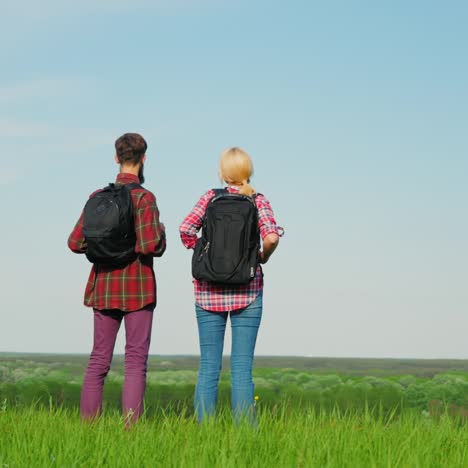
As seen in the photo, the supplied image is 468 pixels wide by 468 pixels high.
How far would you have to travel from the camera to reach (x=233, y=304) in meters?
5.71

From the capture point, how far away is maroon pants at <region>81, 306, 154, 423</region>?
19.4 ft

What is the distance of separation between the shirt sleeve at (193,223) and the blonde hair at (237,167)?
216 mm

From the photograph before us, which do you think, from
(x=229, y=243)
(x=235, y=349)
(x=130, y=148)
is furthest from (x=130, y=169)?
(x=235, y=349)

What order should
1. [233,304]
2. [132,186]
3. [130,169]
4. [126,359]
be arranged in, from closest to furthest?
[233,304] < [126,359] < [132,186] < [130,169]

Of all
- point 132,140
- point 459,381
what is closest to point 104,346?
point 132,140

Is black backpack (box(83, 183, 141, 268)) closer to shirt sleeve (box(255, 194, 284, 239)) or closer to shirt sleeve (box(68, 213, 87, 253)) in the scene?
shirt sleeve (box(68, 213, 87, 253))

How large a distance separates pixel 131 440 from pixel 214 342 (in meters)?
1.05

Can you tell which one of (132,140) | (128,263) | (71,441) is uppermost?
(132,140)

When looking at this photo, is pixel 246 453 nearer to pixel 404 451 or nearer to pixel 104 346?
pixel 404 451

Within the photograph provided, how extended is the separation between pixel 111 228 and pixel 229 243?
96 cm

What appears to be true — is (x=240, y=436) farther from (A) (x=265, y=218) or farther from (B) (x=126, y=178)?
(B) (x=126, y=178)

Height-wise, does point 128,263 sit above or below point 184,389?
above

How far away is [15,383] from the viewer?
8.99 meters

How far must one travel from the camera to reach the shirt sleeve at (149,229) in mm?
5883
